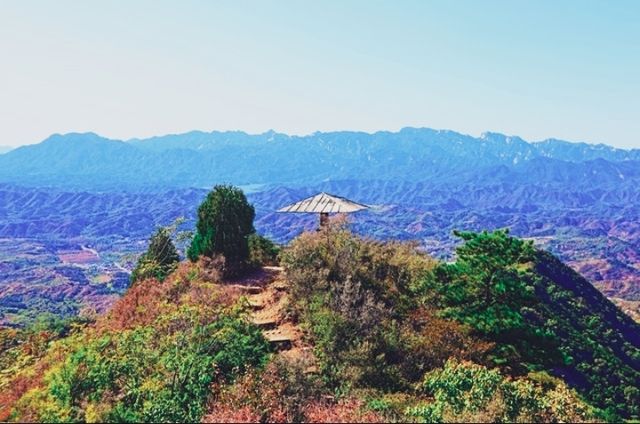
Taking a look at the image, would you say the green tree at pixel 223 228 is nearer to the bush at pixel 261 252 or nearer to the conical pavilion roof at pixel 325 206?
the bush at pixel 261 252

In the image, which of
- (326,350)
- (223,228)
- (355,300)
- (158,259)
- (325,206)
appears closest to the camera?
(326,350)

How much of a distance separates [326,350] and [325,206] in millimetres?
7591

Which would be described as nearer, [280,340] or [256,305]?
[280,340]

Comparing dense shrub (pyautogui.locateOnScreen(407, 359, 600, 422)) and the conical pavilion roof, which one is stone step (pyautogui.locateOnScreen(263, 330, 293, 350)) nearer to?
dense shrub (pyautogui.locateOnScreen(407, 359, 600, 422))

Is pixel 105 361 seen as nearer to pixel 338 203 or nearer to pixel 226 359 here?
pixel 226 359

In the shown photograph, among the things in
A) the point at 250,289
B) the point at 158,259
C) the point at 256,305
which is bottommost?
Answer: the point at 256,305

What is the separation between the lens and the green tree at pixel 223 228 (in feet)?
56.2

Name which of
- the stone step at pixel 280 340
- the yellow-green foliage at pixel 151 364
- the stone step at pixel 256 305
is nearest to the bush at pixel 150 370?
the yellow-green foliage at pixel 151 364

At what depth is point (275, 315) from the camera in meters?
14.4

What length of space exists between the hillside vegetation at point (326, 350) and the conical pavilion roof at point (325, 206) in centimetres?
185

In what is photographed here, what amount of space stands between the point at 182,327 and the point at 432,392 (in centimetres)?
498

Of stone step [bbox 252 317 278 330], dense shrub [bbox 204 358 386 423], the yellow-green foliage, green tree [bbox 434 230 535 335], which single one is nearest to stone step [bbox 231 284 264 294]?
stone step [bbox 252 317 278 330]

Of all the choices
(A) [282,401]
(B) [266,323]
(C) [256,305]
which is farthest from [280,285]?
(A) [282,401]

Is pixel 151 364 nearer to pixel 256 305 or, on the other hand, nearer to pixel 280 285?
pixel 256 305
